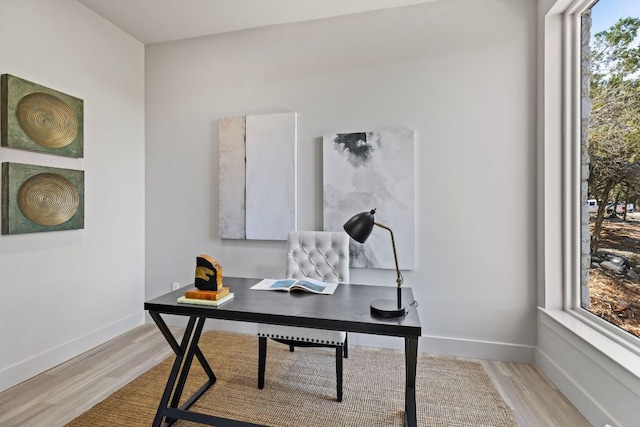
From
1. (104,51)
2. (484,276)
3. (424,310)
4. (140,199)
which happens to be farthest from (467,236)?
(104,51)

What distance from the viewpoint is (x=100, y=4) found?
2.57 m

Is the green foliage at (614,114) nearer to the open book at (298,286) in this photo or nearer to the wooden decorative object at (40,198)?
the open book at (298,286)

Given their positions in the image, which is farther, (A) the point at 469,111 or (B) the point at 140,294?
(B) the point at 140,294

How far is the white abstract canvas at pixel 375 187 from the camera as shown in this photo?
2.53 m

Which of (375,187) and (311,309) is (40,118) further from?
(375,187)

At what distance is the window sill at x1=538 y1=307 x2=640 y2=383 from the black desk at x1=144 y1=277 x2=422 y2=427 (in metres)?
1.01

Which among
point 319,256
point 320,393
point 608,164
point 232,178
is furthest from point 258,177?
point 608,164

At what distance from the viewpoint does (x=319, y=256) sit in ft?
7.85

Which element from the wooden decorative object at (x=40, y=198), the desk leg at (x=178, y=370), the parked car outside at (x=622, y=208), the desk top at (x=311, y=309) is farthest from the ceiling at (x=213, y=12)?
the desk leg at (x=178, y=370)

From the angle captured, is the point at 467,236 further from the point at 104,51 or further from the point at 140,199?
the point at 104,51

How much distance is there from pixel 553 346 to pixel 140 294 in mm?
3532

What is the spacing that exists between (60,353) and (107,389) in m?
0.69

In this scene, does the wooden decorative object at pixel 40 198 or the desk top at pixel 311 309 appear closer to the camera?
the desk top at pixel 311 309

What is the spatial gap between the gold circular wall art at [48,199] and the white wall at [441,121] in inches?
48.3
